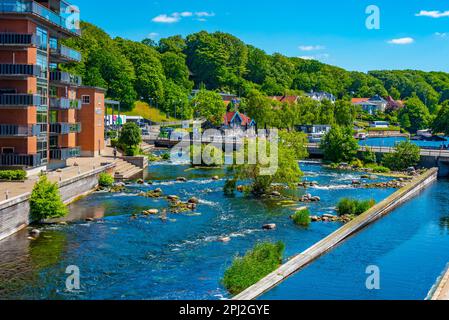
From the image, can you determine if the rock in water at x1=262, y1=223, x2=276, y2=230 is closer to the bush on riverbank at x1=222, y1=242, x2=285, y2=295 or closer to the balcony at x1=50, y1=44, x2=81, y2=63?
the bush on riverbank at x1=222, y1=242, x2=285, y2=295

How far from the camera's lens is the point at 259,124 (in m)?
116

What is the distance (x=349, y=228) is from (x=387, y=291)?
10.6 meters

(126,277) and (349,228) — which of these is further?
(349,228)

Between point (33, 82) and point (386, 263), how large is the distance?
3254cm

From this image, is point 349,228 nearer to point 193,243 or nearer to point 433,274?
point 433,274

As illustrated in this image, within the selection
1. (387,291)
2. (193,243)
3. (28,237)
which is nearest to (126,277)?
(193,243)

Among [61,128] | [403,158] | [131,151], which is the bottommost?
[403,158]

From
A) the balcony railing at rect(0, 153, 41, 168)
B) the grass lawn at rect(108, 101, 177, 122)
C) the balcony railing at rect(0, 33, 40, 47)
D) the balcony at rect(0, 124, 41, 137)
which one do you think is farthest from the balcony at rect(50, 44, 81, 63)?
the grass lawn at rect(108, 101, 177, 122)

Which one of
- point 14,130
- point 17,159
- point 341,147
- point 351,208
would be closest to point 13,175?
point 17,159

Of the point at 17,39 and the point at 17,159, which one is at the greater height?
the point at 17,39

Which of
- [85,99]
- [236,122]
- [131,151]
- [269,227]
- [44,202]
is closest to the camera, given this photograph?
[44,202]

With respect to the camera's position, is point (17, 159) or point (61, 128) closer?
point (17, 159)

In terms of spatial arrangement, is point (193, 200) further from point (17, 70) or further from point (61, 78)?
point (17, 70)

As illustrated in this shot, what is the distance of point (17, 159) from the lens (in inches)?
1882
